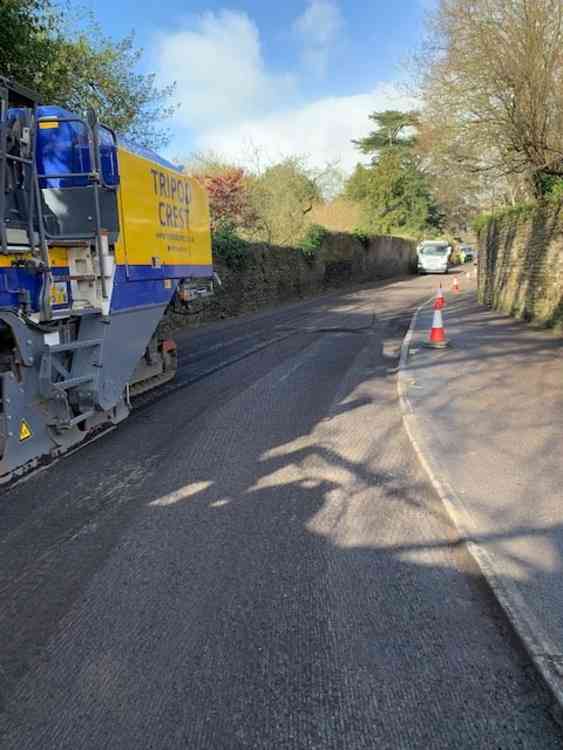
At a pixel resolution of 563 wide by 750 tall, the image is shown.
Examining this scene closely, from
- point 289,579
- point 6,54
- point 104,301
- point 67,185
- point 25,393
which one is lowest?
point 289,579

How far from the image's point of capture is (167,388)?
27.1ft

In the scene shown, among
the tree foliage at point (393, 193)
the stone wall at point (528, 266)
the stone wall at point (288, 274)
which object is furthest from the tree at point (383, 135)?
the stone wall at point (528, 266)

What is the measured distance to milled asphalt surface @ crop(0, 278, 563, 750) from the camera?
235cm

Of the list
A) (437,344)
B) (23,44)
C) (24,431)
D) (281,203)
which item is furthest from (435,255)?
(24,431)

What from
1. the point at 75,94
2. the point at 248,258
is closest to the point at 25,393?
the point at 75,94

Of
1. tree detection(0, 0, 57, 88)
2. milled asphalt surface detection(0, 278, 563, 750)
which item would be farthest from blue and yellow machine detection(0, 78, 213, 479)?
tree detection(0, 0, 57, 88)

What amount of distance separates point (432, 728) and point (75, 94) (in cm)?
1645

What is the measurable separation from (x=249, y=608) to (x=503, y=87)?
14169 mm

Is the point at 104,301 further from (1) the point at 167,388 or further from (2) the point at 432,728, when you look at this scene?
(2) the point at 432,728

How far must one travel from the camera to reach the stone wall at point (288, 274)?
1897 centimetres

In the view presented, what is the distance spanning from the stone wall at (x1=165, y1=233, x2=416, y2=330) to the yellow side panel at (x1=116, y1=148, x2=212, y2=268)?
1155 mm

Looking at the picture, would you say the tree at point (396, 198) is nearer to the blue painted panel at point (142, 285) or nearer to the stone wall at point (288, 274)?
the stone wall at point (288, 274)

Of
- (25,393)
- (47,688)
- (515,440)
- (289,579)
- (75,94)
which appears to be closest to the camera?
(47,688)

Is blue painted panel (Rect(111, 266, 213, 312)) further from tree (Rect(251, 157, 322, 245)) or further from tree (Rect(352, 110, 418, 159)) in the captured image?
tree (Rect(352, 110, 418, 159))
